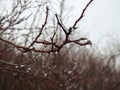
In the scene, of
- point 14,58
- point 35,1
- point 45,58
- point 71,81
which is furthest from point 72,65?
point 35,1

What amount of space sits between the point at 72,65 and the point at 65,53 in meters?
1.60

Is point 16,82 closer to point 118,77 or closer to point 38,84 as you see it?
point 38,84

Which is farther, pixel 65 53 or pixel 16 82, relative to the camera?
pixel 65 53

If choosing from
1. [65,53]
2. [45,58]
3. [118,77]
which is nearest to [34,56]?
[45,58]

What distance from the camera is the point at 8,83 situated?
10.7 m

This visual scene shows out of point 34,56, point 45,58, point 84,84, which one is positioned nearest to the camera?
point 34,56

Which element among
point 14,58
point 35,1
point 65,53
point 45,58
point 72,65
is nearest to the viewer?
point 35,1

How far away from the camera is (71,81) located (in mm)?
11641

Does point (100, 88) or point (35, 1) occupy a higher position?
point (35, 1)

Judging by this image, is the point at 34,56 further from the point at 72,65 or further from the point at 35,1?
the point at 72,65

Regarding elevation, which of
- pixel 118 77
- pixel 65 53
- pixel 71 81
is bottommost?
pixel 118 77

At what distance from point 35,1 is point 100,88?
1021cm

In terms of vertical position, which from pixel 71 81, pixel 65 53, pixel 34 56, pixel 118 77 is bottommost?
pixel 118 77

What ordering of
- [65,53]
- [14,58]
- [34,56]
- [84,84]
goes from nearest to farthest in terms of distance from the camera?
1. [34,56]
2. [14,58]
3. [65,53]
4. [84,84]
